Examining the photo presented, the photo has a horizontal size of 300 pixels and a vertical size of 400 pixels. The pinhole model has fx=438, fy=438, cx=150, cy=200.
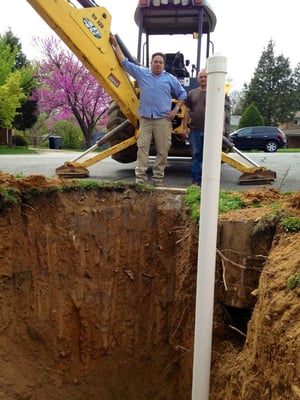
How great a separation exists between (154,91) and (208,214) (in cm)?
392

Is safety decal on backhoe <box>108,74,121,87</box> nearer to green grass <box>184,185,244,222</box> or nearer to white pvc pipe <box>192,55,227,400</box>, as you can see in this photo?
green grass <box>184,185,244,222</box>

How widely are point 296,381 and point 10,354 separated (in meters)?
3.42

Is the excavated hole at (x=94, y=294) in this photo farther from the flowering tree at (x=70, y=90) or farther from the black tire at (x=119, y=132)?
the flowering tree at (x=70, y=90)

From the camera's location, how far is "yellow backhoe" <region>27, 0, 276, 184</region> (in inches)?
241

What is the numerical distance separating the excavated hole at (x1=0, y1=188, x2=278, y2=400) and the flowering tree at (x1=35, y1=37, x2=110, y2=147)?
84.4ft

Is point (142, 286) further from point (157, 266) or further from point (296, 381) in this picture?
point (296, 381)

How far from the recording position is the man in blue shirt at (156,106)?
6.02m

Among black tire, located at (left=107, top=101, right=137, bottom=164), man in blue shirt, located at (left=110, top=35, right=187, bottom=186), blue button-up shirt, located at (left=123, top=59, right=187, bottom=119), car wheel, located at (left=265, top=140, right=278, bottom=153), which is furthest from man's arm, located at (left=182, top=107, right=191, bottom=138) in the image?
car wheel, located at (left=265, top=140, right=278, bottom=153)

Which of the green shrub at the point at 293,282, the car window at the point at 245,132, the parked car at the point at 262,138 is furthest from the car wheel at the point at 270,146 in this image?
the green shrub at the point at 293,282

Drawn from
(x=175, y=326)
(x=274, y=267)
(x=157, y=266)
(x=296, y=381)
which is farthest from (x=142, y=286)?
(x=296, y=381)

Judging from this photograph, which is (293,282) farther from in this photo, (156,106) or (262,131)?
(262,131)

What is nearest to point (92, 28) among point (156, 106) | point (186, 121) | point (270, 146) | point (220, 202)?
point (156, 106)

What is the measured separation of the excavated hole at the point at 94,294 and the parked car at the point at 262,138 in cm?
1834

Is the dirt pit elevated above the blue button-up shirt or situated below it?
below
